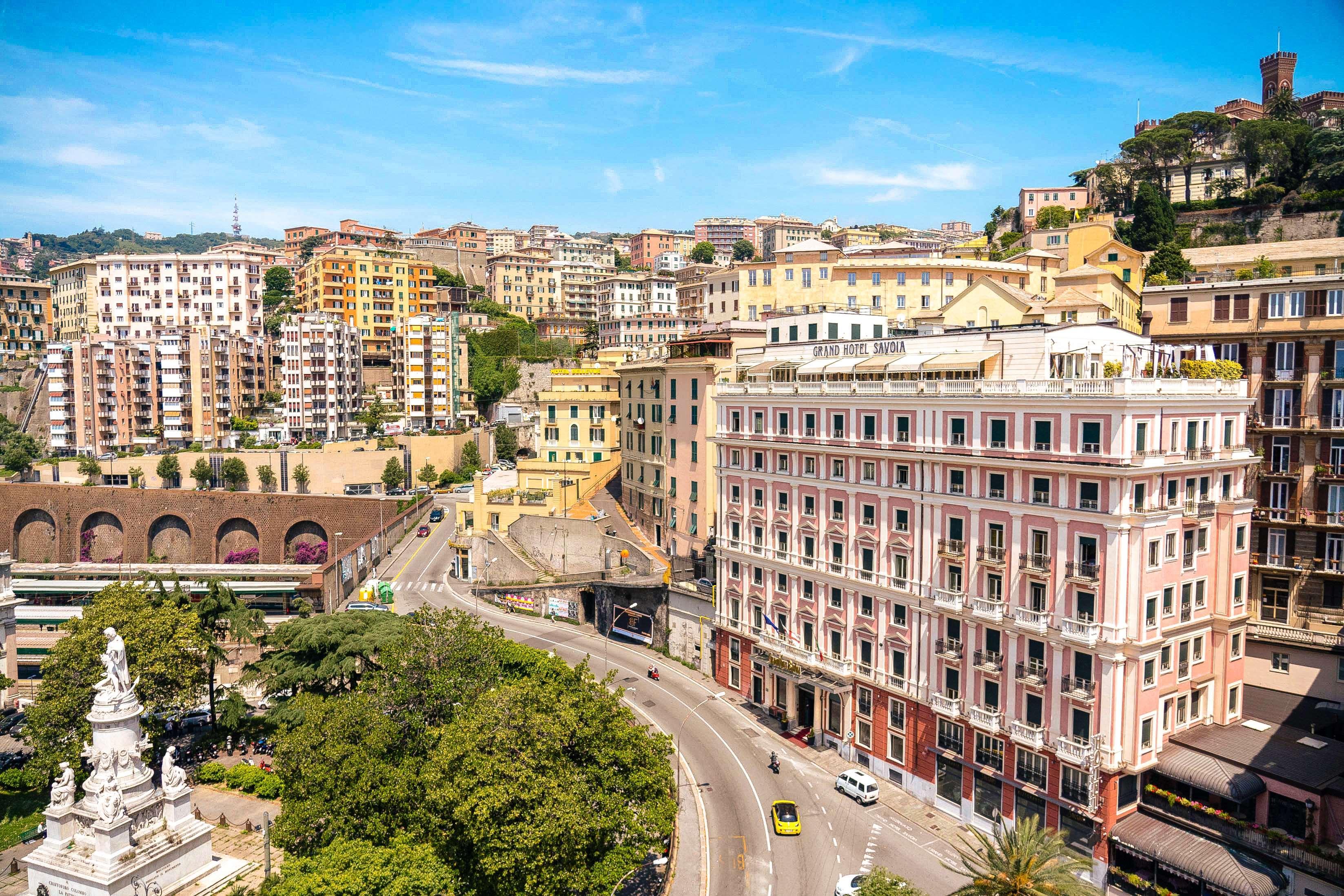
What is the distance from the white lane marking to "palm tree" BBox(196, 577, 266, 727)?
1955 centimetres

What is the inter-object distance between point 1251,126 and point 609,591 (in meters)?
92.7

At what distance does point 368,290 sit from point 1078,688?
450 feet

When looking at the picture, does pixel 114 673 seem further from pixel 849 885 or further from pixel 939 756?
pixel 939 756

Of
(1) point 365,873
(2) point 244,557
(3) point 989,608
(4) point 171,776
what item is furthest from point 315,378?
(3) point 989,608

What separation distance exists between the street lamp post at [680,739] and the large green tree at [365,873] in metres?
10.0

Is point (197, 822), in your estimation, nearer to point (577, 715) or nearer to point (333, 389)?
point (577, 715)

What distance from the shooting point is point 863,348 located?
167 ft

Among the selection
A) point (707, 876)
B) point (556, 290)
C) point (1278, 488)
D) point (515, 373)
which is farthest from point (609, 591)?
point (556, 290)

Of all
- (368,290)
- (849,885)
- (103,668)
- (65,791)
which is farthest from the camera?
(368,290)

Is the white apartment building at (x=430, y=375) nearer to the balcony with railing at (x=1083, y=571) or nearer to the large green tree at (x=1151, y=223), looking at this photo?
the large green tree at (x=1151, y=223)

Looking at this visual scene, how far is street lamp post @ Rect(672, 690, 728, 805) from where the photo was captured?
41531 mm

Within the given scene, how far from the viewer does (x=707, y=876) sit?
35469 millimetres

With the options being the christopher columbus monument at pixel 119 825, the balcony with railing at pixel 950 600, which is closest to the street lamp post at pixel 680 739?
the balcony with railing at pixel 950 600

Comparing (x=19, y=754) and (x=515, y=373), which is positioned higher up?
(x=515, y=373)
